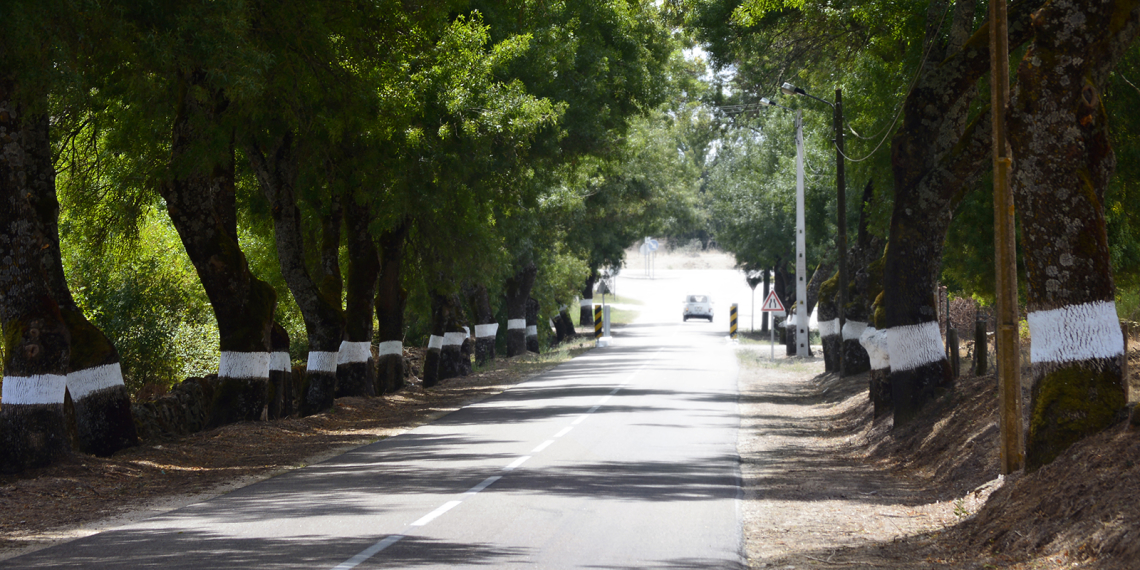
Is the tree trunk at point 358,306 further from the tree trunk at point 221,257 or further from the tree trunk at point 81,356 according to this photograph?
the tree trunk at point 81,356

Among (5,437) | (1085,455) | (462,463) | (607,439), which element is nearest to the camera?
(1085,455)

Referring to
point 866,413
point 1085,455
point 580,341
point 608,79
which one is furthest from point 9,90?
point 580,341

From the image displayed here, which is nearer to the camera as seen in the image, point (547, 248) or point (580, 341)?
point (547, 248)

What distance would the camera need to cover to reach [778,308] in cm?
3919

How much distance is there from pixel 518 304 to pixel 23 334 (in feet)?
104

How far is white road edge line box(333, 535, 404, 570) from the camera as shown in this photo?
26.8ft

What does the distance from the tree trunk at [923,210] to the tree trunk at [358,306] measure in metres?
11.7

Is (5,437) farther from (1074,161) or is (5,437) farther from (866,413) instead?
(866,413)

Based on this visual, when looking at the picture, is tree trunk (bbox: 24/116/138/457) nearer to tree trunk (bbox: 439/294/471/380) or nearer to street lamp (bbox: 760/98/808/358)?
tree trunk (bbox: 439/294/471/380)

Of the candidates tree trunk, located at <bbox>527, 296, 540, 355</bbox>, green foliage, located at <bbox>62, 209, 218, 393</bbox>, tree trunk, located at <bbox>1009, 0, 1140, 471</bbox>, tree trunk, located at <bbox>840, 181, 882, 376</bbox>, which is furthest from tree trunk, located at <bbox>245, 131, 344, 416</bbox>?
tree trunk, located at <bbox>527, 296, 540, 355</bbox>

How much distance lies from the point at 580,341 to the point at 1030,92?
51.7 meters

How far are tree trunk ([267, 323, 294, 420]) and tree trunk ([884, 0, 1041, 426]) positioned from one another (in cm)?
1143

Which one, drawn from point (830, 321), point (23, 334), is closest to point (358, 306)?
point (23, 334)

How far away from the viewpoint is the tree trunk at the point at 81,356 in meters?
15.2
